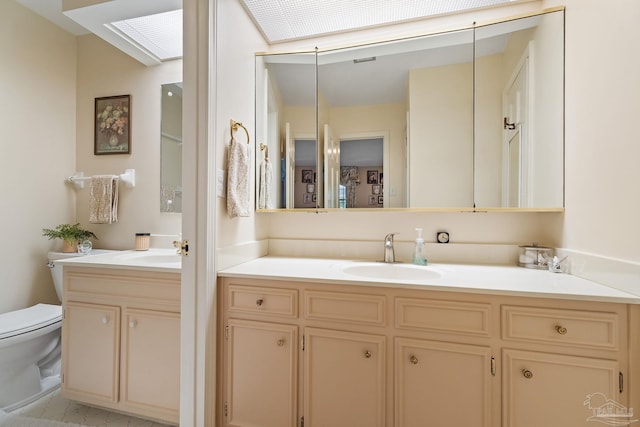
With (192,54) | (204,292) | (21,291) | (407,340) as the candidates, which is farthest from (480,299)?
(21,291)

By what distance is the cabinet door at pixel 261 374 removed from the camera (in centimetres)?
118

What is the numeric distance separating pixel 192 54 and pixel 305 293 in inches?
46.5

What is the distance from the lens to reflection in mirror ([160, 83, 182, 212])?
2.01 m

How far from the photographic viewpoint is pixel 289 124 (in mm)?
1774

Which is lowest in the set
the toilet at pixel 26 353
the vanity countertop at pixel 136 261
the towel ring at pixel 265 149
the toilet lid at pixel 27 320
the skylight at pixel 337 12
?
the toilet at pixel 26 353

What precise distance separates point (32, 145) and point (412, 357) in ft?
9.46

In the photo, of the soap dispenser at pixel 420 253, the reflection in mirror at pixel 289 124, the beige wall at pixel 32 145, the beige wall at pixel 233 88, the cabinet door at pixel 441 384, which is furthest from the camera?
the beige wall at pixel 32 145

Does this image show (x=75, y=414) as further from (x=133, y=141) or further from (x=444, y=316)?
(x=444, y=316)

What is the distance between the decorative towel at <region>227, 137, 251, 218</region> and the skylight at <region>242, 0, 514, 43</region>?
85cm

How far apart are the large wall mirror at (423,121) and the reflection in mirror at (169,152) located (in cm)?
76

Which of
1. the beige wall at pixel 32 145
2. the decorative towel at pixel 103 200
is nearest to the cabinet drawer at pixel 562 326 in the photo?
the decorative towel at pixel 103 200

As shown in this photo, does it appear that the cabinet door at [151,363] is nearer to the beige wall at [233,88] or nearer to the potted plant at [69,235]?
the beige wall at [233,88]

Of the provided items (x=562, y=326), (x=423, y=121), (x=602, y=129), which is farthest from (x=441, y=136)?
(x=562, y=326)

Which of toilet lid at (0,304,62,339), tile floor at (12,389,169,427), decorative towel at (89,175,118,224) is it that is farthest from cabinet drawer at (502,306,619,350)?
decorative towel at (89,175,118,224)
